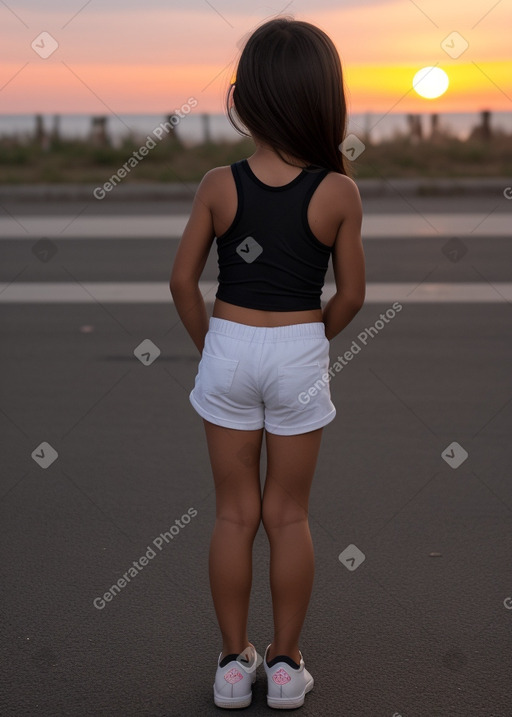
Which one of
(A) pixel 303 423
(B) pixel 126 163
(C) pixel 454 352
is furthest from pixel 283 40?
(B) pixel 126 163

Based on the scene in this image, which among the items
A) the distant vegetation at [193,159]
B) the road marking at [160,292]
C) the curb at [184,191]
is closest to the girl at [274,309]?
the road marking at [160,292]

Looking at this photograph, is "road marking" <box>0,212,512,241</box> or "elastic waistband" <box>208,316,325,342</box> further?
"road marking" <box>0,212,512,241</box>

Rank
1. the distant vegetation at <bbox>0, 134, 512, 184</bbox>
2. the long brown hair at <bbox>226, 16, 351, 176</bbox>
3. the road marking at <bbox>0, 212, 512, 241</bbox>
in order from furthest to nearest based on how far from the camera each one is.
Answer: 1. the distant vegetation at <bbox>0, 134, 512, 184</bbox>
2. the road marking at <bbox>0, 212, 512, 241</bbox>
3. the long brown hair at <bbox>226, 16, 351, 176</bbox>

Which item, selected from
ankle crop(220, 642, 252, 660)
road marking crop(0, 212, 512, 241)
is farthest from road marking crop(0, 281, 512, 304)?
ankle crop(220, 642, 252, 660)

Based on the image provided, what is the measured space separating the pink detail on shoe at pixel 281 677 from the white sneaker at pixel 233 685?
0.07 metres

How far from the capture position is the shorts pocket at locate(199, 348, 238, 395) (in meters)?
2.71

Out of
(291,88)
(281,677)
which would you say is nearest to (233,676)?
(281,677)

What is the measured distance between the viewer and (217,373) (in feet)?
8.96

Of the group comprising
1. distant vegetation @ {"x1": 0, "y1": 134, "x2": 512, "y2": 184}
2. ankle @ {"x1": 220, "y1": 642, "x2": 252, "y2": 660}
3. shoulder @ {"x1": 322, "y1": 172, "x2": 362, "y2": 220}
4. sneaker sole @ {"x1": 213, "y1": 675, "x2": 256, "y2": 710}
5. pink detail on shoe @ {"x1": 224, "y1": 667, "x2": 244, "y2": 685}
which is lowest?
sneaker sole @ {"x1": 213, "y1": 675, "x2": 256, "y2": 710}

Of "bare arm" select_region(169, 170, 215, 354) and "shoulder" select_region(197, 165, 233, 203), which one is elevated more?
"shoulder" select_region(197, 165, 233, 203)

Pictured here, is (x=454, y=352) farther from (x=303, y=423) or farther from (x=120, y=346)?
(x=303, y=423)

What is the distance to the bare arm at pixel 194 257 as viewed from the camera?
2.68 metres

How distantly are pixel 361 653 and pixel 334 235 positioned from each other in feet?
4.22

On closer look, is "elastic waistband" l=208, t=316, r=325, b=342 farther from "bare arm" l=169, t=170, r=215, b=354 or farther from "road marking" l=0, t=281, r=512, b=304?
"road marking" l=0, t=281, r=512, b=304
